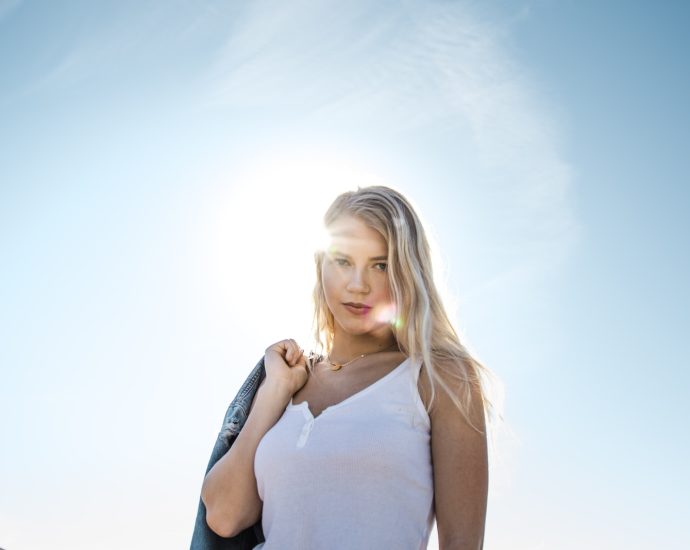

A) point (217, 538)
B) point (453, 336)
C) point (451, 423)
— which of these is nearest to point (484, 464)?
point (451, 423)

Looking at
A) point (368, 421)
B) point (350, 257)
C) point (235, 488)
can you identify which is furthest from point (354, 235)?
point (235, 488)

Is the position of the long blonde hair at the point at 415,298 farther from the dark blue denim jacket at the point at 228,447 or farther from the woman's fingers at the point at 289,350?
the dark blue denim jacket at the point at 228,447

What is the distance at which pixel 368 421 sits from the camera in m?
3.53

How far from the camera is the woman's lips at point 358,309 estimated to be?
4293 mm

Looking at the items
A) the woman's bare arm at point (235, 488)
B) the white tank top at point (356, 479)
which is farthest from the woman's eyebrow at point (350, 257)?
the woman's bare arm at point (235, 488)

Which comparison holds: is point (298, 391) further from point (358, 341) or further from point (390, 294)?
point (390, 294)

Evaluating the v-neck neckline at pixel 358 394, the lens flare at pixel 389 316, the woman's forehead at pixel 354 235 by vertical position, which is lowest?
the v-neck neckline at pixel 358 394

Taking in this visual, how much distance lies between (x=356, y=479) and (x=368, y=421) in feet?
1.01

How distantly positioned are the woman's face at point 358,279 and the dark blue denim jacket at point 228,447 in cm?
71

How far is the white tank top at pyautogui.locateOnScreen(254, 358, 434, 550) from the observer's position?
130 inches

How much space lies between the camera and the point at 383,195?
4492 millimetres

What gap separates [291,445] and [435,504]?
0.80 metres

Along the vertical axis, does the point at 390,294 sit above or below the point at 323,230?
below

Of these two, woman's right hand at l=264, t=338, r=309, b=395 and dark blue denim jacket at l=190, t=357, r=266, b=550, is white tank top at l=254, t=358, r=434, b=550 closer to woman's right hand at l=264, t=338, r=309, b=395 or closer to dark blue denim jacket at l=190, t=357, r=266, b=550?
dark blue denim jacket at l=190, t=357, r=266, b=550
